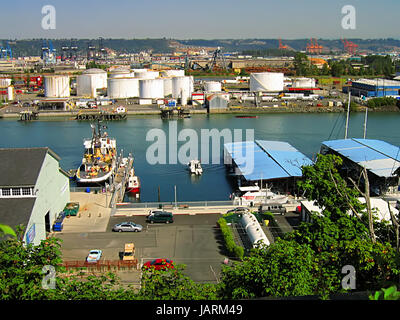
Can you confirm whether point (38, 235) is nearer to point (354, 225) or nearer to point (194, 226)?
point (194, 226)

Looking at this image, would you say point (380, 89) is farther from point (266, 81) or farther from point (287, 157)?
point (287, 157)

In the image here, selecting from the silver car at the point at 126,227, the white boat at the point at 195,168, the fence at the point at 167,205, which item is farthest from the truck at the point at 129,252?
the white boat at the point at 195,168

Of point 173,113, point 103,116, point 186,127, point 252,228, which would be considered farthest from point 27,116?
point 252,228

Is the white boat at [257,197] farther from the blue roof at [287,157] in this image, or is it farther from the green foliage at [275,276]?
the green foliage at [275,276]

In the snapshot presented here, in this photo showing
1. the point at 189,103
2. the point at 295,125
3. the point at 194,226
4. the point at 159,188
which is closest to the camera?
the point at 194,226
